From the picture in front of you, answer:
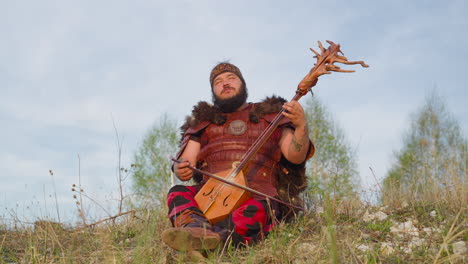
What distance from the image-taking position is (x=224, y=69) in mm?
5270

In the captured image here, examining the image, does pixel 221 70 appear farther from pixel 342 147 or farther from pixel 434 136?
pixel 434 136

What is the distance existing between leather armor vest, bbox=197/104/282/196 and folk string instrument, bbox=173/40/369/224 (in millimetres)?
269

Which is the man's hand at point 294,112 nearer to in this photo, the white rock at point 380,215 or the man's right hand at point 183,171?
the man's right hand at point 183,171

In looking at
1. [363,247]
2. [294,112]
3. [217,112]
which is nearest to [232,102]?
[217,112]

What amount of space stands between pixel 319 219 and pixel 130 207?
247 cm

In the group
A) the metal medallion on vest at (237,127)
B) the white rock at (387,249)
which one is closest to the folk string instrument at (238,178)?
the metal medallion on vest at (237,127)

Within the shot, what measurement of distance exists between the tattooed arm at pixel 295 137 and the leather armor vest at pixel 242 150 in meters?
0.15

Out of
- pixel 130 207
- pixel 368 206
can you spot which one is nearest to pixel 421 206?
pixel 368 206

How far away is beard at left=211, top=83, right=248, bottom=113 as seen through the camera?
16.3 ft

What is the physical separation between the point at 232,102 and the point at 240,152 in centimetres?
63

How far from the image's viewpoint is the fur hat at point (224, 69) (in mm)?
5270

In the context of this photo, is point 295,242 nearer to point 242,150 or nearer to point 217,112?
point 242,150

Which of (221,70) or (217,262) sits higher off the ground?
(221,70)

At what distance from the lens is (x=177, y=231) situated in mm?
3309
